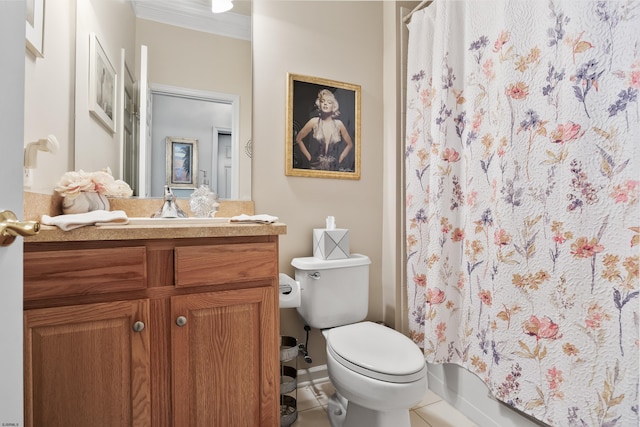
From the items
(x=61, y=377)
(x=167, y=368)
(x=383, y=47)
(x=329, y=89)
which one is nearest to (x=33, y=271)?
(x=61, y=377)

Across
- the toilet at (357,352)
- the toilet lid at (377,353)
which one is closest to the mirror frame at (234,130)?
the toilet at (357,352)

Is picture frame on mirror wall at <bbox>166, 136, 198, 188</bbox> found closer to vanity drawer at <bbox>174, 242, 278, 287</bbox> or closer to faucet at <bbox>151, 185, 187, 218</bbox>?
faucet at <bbox>151, 185, 187, 218</bbox>

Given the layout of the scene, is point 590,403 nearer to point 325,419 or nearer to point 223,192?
point 325,419

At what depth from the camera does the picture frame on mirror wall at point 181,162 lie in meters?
1.51

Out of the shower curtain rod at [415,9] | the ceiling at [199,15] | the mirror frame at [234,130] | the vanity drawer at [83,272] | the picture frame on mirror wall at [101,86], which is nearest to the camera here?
the vanity drawer at [83,272]

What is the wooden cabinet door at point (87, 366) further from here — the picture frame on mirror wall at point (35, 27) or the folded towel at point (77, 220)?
the picture frame on mirror wall at point (35, 27)

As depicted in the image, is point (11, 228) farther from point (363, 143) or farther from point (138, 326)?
point (363, 143)

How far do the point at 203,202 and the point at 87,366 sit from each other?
2.59ft

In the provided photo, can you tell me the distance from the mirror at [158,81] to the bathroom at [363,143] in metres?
0.10

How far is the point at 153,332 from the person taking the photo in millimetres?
970

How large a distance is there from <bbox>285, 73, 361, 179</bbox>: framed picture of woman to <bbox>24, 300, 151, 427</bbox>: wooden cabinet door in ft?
3.48

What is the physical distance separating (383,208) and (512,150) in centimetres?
86

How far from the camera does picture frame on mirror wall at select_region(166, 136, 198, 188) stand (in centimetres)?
151

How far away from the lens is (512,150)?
3.99 feet
